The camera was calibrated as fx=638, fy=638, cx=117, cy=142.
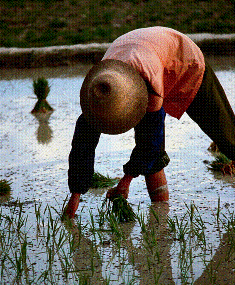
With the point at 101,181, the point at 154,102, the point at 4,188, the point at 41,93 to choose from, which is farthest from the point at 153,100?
the point at 41,93

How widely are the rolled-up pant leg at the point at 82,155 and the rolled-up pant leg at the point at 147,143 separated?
243 millimetres

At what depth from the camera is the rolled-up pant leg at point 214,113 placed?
11.4 feet

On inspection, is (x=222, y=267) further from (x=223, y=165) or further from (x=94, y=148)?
(x=223, y=165)

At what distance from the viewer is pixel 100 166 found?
15.1 ft

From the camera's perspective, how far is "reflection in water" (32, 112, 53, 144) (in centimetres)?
548

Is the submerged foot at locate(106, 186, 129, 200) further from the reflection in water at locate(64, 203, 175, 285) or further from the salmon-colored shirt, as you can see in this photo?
the salmon-colored shirt

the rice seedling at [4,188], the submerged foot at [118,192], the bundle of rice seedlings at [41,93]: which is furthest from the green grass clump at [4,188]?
the bundle of rice seedlings at [41,93]

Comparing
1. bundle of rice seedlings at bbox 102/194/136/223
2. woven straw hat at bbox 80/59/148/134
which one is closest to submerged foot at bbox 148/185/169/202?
bundle of rice seedlings at bbox 102/194/136/223

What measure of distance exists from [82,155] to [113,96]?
1.96 ft

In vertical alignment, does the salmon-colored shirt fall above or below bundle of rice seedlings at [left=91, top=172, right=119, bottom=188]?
above

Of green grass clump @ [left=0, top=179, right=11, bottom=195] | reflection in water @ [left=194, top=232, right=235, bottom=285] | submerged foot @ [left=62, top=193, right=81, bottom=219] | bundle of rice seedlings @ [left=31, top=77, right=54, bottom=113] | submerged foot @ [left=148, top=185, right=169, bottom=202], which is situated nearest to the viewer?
reflection in water @ [left=194, top=232, right=235, bottom=285]

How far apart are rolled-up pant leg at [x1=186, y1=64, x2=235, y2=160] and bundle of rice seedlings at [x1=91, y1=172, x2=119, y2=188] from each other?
2.82 ft

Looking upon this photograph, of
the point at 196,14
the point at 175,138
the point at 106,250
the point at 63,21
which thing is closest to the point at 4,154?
the point at 175,138

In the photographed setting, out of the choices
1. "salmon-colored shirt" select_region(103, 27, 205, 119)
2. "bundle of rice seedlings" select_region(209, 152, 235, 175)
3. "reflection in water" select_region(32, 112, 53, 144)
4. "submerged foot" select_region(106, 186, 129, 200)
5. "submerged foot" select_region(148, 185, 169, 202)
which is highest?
"reflection in water" select_region(32, 112, 53, 144)
